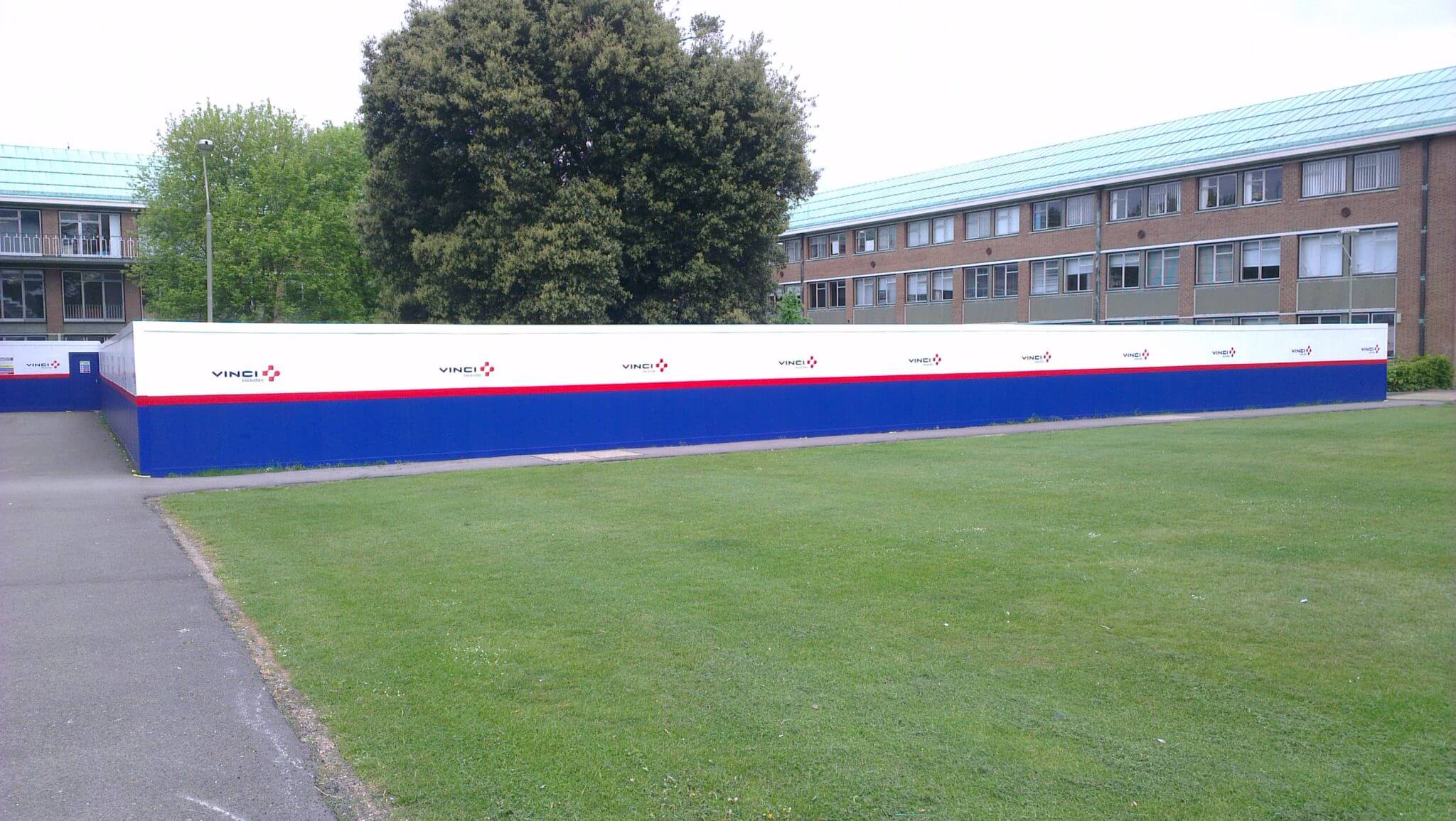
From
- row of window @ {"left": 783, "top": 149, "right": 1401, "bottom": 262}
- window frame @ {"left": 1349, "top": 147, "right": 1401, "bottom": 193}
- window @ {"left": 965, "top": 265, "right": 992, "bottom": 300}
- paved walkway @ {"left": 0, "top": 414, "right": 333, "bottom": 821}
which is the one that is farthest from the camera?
window @ {"left": 965, "top": 265, "right": 992, "bottom": 300}

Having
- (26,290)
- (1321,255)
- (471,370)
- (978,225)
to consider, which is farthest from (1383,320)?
(26,290)

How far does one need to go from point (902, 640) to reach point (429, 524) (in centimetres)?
723

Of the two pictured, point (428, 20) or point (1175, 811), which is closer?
point (1175, 811)

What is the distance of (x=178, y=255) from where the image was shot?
160ft

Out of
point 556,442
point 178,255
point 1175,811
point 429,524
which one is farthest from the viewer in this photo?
point 178,255

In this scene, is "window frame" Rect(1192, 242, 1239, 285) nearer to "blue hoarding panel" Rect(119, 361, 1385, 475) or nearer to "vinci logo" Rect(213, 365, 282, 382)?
"blue hoarding panel" Rect(119, 361, 1385, 475)

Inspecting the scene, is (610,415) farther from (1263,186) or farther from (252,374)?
(1263,186)

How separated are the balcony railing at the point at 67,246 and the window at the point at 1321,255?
54136 millimetres

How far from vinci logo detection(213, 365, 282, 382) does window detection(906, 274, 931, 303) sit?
44.9 m

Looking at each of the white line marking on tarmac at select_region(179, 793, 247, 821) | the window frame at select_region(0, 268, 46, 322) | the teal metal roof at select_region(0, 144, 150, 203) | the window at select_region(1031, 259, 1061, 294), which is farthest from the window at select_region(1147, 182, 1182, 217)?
the window frame at select_region(0, 268, 46, 322)

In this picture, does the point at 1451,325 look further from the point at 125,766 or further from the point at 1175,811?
the point at 125,766

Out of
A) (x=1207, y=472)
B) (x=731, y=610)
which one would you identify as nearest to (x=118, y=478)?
(x=731, y=610)

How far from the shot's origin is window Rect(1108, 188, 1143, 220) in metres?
49.3

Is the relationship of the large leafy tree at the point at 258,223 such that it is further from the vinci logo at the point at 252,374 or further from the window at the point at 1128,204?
the window at the point at 1128,204
